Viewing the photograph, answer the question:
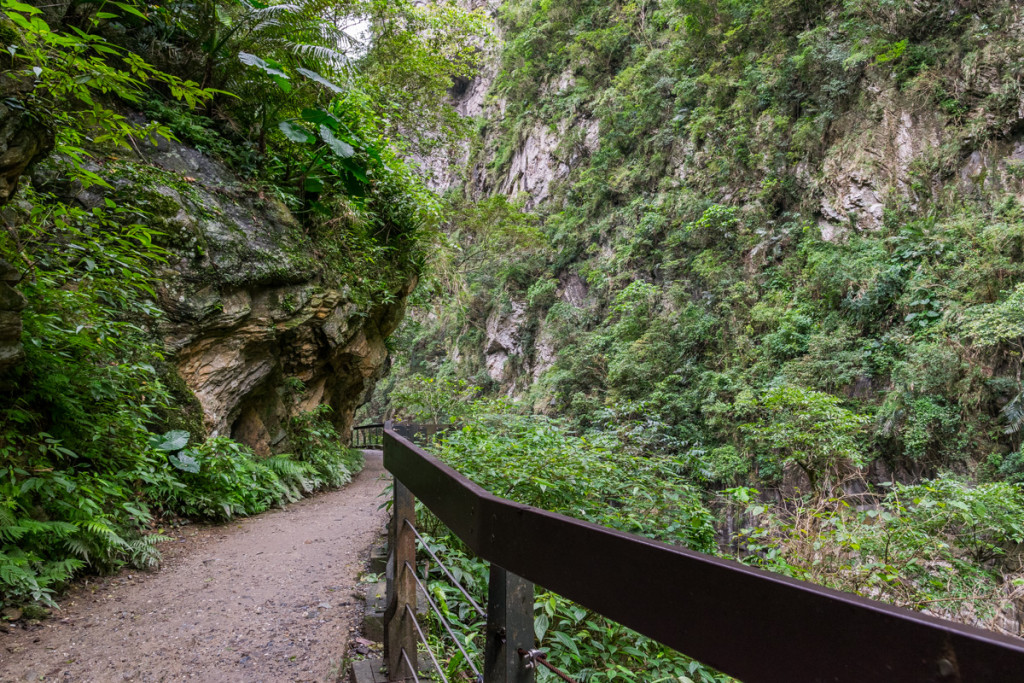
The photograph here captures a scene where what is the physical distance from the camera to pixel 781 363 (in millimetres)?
10359

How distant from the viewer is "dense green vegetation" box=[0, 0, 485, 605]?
10.8ft

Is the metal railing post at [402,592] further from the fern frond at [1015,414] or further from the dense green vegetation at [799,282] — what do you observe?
the fern frond at [1015,414]

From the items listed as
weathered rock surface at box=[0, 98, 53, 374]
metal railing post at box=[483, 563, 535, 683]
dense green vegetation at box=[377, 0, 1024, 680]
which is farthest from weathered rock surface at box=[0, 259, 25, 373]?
metal railing post at box=[483, 563, 535, 683]

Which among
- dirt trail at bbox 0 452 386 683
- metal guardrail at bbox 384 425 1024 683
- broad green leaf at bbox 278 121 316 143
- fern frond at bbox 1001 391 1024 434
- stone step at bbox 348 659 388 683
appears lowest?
dirt trail at bbox 0 452 386 683

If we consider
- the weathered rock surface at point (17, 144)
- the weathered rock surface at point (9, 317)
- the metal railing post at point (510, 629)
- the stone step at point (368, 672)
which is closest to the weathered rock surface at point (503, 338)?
the weathered rock surface at point (9, 317)

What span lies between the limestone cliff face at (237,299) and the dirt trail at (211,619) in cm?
215

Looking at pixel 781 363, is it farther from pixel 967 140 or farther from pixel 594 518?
pixel 594 518

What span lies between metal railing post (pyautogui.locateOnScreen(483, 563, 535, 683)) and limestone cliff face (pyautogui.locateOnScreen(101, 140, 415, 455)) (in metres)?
5.54

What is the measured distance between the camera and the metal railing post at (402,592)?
2105 mm

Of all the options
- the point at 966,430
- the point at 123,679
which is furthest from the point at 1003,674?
the point at 966,430

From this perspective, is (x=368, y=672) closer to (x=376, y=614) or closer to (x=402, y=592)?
(x=402, y=592)

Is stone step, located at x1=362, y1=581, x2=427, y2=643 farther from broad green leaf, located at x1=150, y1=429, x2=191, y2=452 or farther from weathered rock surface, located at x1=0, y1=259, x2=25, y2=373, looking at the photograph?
broad green leaf, located at x1=150, y1=429, x2=191, y2=452

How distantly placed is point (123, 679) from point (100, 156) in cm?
509

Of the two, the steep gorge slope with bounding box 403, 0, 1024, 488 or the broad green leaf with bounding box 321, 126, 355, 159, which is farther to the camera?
the steep gorge slope with bounding box 403, 0, 1024, 488
